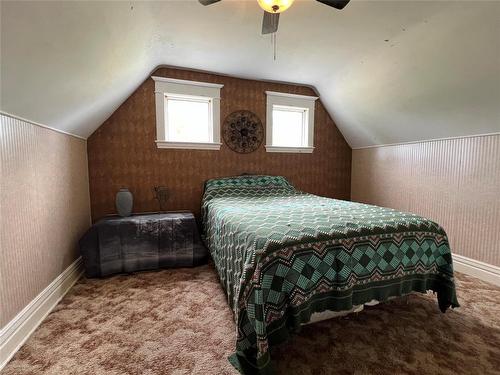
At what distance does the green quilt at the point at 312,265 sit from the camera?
4.02 ft

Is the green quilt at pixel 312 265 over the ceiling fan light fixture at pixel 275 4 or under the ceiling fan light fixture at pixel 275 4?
under

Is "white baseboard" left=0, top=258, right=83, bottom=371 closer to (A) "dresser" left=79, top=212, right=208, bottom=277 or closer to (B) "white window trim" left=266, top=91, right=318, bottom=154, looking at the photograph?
(A) "dresser" left=79, top=212, right=208, bottom=277

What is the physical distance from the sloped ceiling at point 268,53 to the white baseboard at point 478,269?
1305 mm

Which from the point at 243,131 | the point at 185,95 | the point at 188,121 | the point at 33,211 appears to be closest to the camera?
the point at 33,211

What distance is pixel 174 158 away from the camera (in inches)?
122

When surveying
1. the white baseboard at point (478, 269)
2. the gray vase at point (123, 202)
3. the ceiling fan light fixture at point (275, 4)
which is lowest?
the white baseboard at point (478, 269)

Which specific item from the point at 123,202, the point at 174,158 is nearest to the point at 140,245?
the point at 123,202

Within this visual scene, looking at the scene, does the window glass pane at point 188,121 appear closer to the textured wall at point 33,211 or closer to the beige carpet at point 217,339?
the textured wall at point 33,211

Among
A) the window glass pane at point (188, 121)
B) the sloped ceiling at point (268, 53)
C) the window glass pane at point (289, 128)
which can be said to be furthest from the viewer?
the window glass pane at point (289, 128)

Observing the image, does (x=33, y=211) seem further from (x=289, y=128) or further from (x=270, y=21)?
(x=289, y=128)

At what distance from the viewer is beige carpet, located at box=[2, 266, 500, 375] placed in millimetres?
1262

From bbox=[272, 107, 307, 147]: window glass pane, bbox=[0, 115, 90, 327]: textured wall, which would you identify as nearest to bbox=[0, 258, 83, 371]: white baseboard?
bbox=[0, 115, 90, 327]: textured wall

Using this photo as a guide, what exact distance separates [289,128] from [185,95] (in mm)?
1651

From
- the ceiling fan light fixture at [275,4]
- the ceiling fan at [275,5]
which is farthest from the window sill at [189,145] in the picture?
the ceiling fan light fixture at [275,4]
